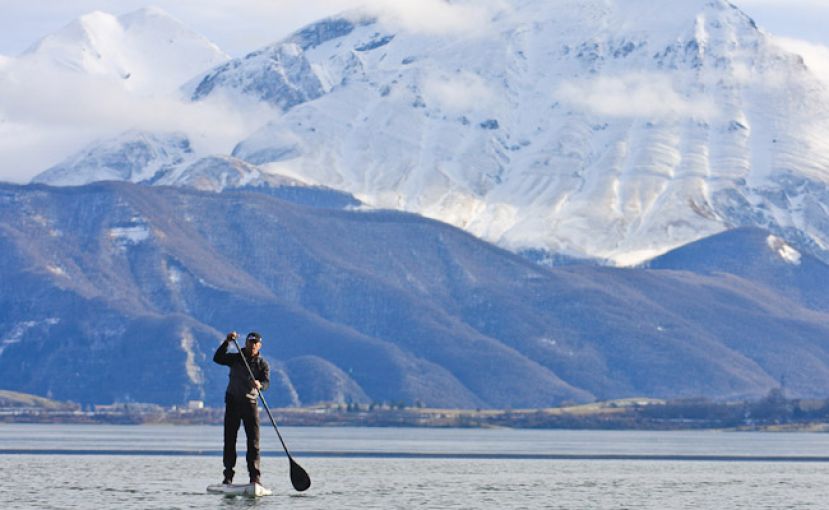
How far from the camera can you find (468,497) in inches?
4063

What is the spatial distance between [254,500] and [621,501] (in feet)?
56.1

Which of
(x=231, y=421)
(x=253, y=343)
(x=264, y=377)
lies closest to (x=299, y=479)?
(x=231, y=421)

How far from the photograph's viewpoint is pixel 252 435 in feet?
310

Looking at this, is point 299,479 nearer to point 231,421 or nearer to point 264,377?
point 231,421

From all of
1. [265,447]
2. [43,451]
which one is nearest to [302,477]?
[43,451]

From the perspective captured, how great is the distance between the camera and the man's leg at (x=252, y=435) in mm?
94000

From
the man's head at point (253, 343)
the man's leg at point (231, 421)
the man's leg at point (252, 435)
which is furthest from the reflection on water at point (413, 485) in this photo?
the man's head at point (253, 343)

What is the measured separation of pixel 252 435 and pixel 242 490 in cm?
274

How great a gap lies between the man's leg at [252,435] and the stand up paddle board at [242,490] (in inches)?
16.4

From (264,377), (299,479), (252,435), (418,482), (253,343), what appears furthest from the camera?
(418,482)

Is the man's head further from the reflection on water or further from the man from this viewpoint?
the reflection on water

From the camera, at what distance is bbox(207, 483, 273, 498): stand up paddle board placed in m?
95.5

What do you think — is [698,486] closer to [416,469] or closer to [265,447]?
[416,469]

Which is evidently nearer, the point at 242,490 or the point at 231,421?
the point at 231,421
